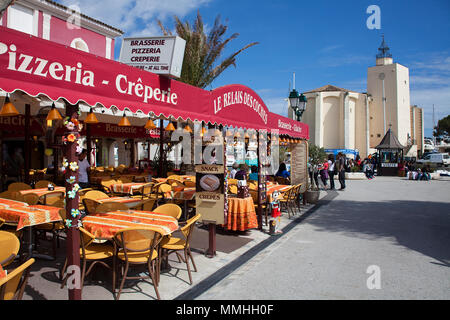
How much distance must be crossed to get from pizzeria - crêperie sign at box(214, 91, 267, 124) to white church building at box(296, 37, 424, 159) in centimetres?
4105

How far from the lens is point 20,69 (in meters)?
2.77

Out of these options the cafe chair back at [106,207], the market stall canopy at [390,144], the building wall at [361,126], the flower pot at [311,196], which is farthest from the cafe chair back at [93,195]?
the building wall at [361,126]

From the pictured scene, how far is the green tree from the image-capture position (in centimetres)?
7406

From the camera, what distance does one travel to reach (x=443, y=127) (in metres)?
75.5

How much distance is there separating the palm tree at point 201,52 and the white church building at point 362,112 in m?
34.4

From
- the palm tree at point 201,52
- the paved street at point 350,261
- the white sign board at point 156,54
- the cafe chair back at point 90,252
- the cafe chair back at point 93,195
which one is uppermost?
the palm tree at point 201,52

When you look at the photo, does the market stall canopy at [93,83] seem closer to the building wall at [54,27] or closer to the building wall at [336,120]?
the building wall at [54,27]

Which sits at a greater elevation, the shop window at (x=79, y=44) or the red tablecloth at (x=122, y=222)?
the shop window at (x=79, y=44)

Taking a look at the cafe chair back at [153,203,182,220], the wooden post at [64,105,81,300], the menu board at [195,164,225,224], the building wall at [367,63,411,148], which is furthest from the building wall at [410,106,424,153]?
the wooden post at [64,105,81,300]

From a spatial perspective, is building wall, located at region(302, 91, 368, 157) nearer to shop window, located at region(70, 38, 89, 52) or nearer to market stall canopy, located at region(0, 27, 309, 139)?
shop window, located at region(70, 38, 89, 52)

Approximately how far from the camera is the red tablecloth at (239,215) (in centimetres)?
702

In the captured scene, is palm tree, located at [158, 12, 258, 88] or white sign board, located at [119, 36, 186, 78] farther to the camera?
palm tree, located at [158, 12, 258, 88]
